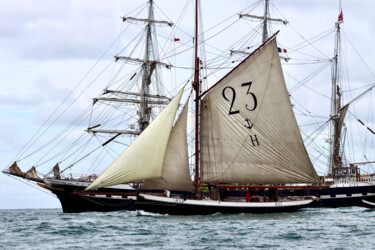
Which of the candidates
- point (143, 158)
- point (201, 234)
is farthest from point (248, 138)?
point (201, 234)

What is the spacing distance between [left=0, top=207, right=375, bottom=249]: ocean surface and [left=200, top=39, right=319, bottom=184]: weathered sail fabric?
5.59m

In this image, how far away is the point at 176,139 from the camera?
5062 centimetres

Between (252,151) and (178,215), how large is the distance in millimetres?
8778

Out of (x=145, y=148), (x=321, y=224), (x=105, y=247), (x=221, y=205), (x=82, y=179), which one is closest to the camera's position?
(x=105, y=247)

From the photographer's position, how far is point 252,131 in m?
54.2

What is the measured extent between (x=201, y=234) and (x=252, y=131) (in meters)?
Answer: 18.2

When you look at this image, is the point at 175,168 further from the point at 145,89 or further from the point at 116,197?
the point at 145,89

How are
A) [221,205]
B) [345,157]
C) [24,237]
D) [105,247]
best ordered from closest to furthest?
1. [105,247]
2. [24,237]
3. [221,205]
4. [345,157]

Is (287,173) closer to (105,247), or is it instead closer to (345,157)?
(105,247)

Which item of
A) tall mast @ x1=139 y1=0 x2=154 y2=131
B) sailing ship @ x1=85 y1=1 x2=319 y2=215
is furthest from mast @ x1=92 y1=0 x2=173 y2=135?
sailing ship @ x1=85 y1=1 x2=319 y2=215

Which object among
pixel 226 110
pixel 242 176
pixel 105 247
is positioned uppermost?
pixel 226 110

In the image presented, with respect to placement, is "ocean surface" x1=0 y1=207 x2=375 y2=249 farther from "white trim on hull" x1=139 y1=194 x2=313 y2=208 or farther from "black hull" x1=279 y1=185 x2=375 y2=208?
"black hull" x1=279 y1=185 x2=375 y2=208

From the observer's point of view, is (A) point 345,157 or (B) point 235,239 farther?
(A) point 345,157

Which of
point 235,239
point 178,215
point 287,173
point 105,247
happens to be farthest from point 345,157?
point 105,247
